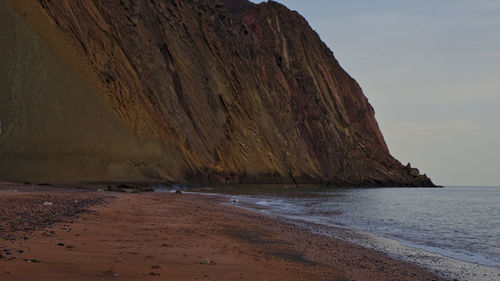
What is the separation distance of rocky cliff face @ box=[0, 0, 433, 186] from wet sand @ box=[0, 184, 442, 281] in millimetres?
21104

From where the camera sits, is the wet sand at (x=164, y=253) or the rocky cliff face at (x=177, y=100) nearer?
the wet sand at (x=164, y=253)

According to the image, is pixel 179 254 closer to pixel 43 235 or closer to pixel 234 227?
pixel 43 235

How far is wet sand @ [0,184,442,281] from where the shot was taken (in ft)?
16.1

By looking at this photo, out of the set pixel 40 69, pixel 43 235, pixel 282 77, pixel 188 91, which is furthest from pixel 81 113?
pixel 282 77

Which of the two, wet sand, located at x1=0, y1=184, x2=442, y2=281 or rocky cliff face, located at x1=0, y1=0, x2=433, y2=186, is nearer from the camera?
wet sand, located at x1=0, y1=184, x2=442, y2=281

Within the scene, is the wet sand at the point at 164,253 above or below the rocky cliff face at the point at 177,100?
below

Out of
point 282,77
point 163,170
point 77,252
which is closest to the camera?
point 77,252

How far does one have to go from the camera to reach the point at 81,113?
31125 millimetres

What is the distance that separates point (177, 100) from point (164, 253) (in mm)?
39533

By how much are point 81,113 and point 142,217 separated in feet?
73.1

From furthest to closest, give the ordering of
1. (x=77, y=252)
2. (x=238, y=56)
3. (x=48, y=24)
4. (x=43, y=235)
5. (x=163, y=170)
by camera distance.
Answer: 1. (x=238, y=56)
2. (x=163, y=170)
3. (x=48, y=24)
4. (x=43, y=235)
5. (x=77, y=252)

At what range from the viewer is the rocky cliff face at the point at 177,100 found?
29.8 m

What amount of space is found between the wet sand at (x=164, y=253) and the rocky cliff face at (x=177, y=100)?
21.1m

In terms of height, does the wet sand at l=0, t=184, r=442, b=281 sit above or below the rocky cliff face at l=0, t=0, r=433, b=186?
below
